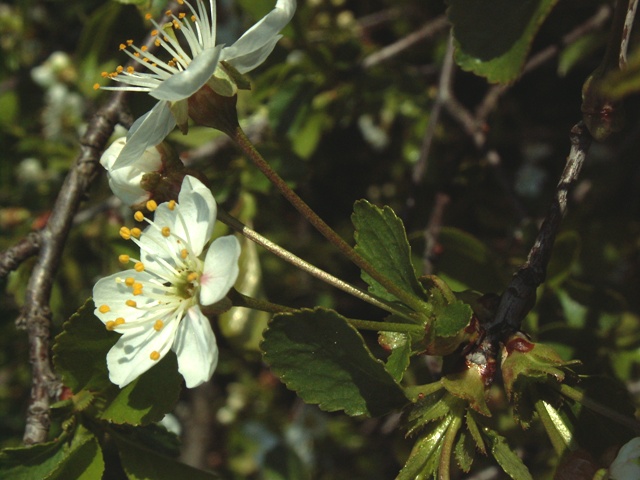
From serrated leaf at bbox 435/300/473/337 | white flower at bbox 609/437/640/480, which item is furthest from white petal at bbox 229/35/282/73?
white flower at bbox 609/437/640/480

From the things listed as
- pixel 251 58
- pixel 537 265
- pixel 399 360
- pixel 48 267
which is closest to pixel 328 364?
pixel 399 360

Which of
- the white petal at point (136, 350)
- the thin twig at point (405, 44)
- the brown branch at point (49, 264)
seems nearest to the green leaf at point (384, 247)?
the white petal at point (136, 350)

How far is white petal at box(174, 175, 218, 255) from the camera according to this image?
0.94 meters

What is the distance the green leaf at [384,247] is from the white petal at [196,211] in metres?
0.21

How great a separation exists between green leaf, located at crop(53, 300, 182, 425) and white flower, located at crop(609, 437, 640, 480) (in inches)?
23.7

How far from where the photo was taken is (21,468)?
1.07m

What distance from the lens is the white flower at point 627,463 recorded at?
839 millimetres

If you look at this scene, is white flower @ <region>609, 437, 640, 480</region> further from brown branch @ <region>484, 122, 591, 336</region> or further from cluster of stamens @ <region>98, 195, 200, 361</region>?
cluster of stamens @ <region>98, 195, 200, 361</region>

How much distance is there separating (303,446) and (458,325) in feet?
6.29

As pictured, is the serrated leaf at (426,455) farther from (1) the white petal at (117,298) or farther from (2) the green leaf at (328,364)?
(1) the white petal at (117,298)

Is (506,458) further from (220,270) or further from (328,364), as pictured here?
(220,270)

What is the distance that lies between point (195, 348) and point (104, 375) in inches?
9.0

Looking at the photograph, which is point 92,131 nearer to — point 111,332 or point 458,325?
point 111,332

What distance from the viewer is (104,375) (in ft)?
3.55
